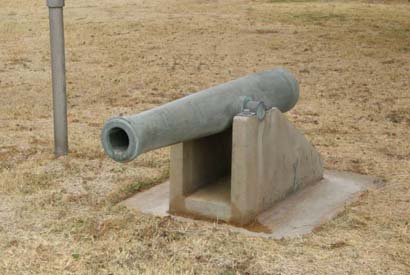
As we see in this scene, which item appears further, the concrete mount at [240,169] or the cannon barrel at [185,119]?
Answer: the concrete mount at [240,169]

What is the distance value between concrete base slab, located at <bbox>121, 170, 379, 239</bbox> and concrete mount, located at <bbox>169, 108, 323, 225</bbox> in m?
0.08

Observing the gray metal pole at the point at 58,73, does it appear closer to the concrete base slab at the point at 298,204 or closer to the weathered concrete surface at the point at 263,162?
the concrete base slab at the point at 298,204

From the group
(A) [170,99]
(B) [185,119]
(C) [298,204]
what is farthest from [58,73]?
(A) [170,99]

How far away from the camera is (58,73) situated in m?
7.80

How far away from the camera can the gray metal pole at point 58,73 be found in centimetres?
759

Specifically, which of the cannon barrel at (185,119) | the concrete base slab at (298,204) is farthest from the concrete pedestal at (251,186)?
the cannon barrel at (185,119)

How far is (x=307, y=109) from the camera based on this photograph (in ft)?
35.1

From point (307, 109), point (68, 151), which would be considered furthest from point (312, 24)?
point (68, 151)

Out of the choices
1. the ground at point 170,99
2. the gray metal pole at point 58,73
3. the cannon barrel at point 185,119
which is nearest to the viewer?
the cannon barrel at point 185,119

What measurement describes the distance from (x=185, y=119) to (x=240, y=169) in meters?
0.73

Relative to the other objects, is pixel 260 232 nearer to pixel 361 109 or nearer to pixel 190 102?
pixel 190 102

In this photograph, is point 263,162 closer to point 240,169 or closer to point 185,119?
point 240,169

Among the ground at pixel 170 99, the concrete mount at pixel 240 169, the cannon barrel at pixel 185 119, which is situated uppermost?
the cannon barrel at pixel 185 119

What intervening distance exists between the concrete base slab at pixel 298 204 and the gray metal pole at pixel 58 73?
4.81 ft
